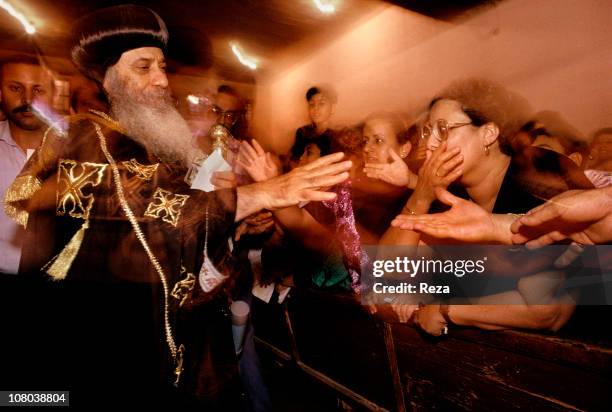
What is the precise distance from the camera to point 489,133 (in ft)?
9.23

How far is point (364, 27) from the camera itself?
7090mm

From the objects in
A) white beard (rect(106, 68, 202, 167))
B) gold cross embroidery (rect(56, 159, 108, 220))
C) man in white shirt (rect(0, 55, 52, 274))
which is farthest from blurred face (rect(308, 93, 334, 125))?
gold cross embroidery (rect(56, 159, 108, 220))

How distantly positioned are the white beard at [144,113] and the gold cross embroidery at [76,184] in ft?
1.37

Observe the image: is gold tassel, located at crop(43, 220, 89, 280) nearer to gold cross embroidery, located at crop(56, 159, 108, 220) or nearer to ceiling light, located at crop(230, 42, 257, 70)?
gold cross embroidery, located at crop(56, 159, 108, 220)

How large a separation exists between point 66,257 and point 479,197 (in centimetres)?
A: 286

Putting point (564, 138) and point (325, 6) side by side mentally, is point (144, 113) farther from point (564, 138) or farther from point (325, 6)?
point (325, 6)

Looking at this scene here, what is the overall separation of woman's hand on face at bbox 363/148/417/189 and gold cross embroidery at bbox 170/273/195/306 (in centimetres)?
199

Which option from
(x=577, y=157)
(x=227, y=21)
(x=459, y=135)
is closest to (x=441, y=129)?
(x=459, y=135)

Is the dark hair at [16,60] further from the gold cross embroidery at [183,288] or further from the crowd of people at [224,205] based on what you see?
the gold cross embroidery at [183,288]

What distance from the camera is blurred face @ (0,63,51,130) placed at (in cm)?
333

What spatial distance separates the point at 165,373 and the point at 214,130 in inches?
85.1

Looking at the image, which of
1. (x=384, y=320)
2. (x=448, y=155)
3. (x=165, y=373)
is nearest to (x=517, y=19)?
(x=448, y=155)

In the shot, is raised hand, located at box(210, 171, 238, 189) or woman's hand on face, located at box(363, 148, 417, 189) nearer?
raised hand, located at box(210, 171, 238, 189)

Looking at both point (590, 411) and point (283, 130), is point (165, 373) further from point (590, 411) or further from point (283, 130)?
point (283, 130)
